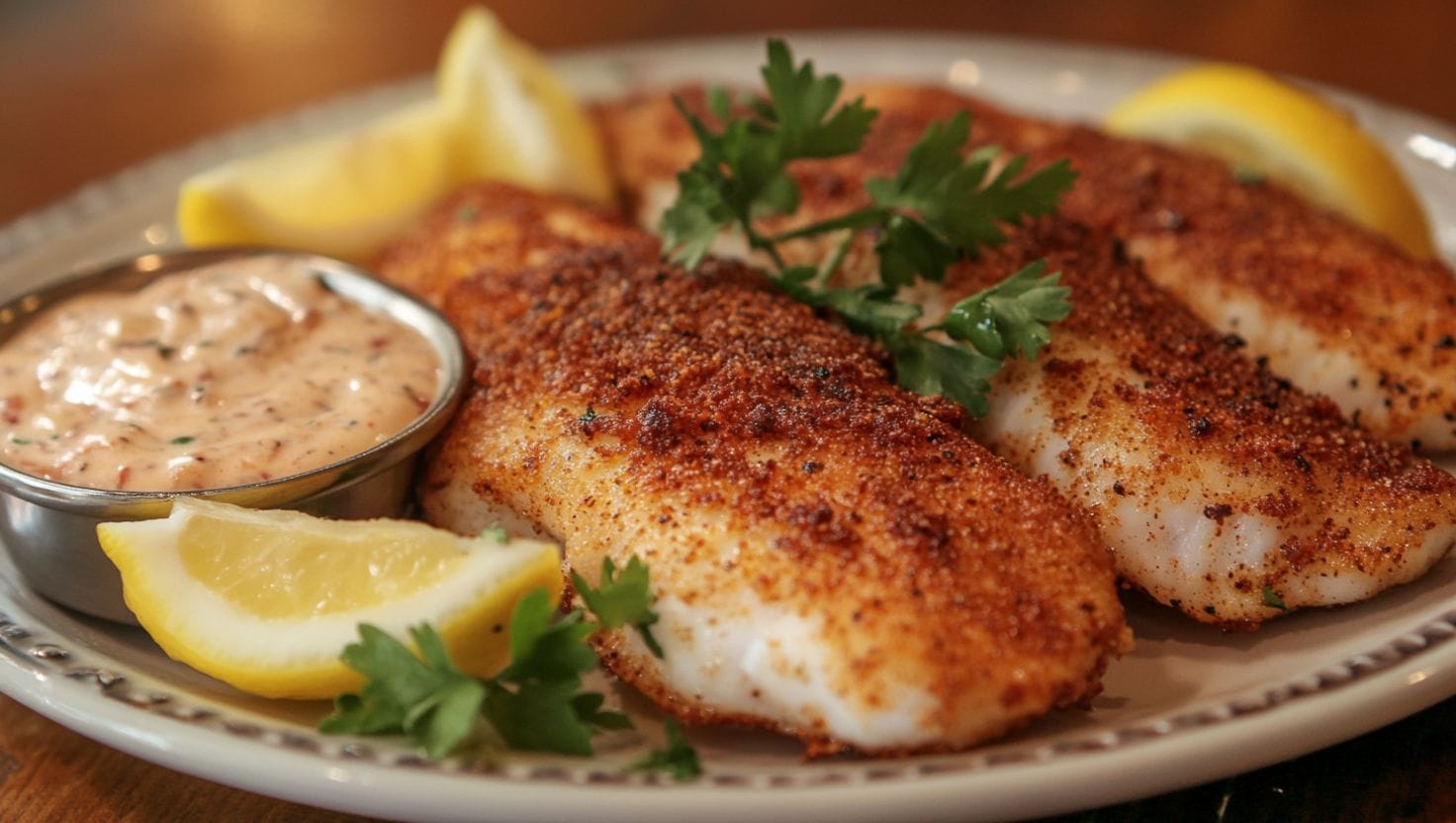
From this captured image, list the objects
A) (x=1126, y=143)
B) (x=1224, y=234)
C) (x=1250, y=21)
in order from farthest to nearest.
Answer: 1. (x=1250, y=21)
2. (x=1126, y=143)
3. (x=1224, y=234)

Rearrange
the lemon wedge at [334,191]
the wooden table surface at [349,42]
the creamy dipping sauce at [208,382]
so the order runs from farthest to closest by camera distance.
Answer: the wooden table surface at [349,42], the lemon wedge at [334,191], the creamy dipping sauce at [208,382]

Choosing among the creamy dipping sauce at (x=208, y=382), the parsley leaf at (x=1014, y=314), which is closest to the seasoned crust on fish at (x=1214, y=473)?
the parsley leaf at (x=1014, y=314)

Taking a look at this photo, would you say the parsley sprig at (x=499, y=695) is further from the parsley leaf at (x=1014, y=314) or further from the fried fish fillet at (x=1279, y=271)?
the fried fish fillet at (x=1279, y=271)

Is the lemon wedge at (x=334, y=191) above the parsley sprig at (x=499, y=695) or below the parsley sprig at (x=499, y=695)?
Answer: above

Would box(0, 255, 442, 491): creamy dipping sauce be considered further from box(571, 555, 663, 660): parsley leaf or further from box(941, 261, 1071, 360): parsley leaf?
box(941, 261, 1071, 360): parsley leaf

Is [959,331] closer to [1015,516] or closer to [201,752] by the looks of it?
[1015,516]

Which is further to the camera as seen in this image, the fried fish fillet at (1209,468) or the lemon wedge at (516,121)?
the lemon wedge at (516,121)

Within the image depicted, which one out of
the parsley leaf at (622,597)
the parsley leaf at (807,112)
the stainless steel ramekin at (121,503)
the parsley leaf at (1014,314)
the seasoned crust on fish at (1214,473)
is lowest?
the stainless steel ramekin at (121,503)

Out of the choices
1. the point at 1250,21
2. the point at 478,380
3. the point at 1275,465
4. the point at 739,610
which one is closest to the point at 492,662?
the point at 739,610
